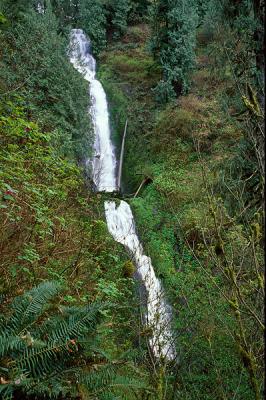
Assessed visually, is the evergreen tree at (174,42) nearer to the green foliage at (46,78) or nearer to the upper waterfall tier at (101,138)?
the upper waterfall tier at (101,138)

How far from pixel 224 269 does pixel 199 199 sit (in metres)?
11.5

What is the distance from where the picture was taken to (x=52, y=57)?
12.9 metres

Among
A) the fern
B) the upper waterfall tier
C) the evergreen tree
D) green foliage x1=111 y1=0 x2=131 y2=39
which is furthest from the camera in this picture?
green foliage x1=111 y1=0 x2=131 y2=39

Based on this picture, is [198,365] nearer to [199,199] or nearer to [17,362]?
[17,362]

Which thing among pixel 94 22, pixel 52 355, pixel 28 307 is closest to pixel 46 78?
pixel 28 307

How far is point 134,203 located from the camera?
14.8 meters

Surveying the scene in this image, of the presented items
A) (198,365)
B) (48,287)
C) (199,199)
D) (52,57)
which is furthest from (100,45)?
(48,287)

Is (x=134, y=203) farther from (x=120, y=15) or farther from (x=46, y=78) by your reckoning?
(x=120, y=15)

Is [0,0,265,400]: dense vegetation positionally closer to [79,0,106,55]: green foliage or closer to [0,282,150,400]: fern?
[0,282,150,400]: fern

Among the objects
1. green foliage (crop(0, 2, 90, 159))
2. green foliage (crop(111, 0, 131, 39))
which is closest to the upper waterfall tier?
green foliage (crop(0, 2, 90, 159))

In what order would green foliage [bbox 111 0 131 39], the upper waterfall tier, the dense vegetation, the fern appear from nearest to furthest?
the fern
the dense vegetation
the upper waterfall tier
green foliage [bbox 111 0 131 39]

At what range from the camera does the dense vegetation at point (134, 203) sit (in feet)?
9.68

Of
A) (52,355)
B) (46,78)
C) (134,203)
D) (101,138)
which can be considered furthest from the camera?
(101,138)

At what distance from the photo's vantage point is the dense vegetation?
2949 millimetres
